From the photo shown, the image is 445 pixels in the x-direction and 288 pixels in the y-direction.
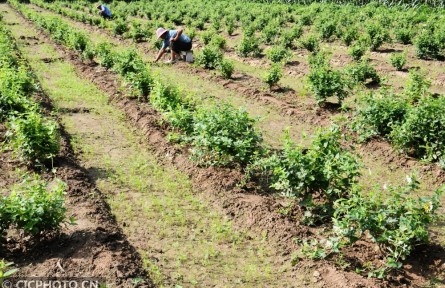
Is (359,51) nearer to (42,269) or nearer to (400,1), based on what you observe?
(42,269)

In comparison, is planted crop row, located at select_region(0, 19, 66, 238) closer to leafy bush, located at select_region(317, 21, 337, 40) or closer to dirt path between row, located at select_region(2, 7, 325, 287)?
dirt path between row, located at select_region(2, 7, 325, 287)

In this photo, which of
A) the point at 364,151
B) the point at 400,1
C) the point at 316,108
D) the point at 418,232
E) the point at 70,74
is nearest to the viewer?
the point at 418,232

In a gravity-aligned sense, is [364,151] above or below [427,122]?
below

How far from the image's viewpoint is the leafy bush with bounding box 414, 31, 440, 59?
13500 millimetres

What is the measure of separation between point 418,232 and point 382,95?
4.68 m

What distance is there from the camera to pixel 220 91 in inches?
476

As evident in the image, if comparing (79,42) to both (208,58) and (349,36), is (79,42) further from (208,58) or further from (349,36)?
(349,36)

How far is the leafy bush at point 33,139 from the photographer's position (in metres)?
6.92

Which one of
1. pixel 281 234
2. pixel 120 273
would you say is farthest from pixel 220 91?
pixel 120 273

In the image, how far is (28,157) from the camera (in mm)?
7230

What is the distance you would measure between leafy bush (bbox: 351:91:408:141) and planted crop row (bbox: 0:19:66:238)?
5.88 m

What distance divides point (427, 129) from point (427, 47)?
7.46m

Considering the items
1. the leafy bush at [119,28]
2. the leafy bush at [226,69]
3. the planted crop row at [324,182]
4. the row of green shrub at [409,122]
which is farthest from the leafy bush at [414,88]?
the leafy bush at [119,28]

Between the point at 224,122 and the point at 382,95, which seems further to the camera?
the point at 382,95
